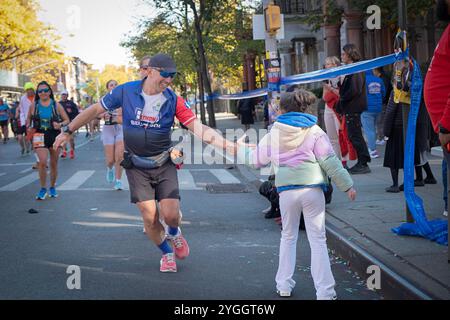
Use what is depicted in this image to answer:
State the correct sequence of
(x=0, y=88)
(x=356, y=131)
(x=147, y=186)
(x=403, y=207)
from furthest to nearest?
(x=0, y=88), (x=356, y=131), (x=403, y=207), (x=147, y=186)

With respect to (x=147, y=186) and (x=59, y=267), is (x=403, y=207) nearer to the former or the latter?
(x=147, y=186)

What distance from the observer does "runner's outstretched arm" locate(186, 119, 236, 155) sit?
5641 mm

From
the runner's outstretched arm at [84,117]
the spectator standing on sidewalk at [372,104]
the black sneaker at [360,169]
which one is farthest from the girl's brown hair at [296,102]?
the spectator standing on sidewalk at [372,104]

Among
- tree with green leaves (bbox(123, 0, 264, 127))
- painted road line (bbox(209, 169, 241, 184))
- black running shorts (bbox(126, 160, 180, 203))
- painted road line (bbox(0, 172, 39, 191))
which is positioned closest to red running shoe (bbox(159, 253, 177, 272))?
black running shorts (bbox(126, 160, 180, 203))

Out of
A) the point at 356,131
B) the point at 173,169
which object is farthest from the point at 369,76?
the point at 173,169

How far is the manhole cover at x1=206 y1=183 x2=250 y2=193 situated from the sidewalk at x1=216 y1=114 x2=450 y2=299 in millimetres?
2350

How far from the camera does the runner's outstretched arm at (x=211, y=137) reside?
564 centimetres

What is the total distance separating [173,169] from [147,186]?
0.93 feet

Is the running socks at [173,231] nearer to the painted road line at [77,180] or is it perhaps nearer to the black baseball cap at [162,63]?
the black baseball cap at [162,63]

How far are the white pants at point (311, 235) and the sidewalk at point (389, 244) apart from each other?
566mm

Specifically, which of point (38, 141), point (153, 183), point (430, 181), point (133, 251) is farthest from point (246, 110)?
point (153, 183)

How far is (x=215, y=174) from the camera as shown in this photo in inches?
585

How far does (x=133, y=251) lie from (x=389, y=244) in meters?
2.57

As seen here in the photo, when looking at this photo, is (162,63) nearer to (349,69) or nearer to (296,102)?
(296,102)
